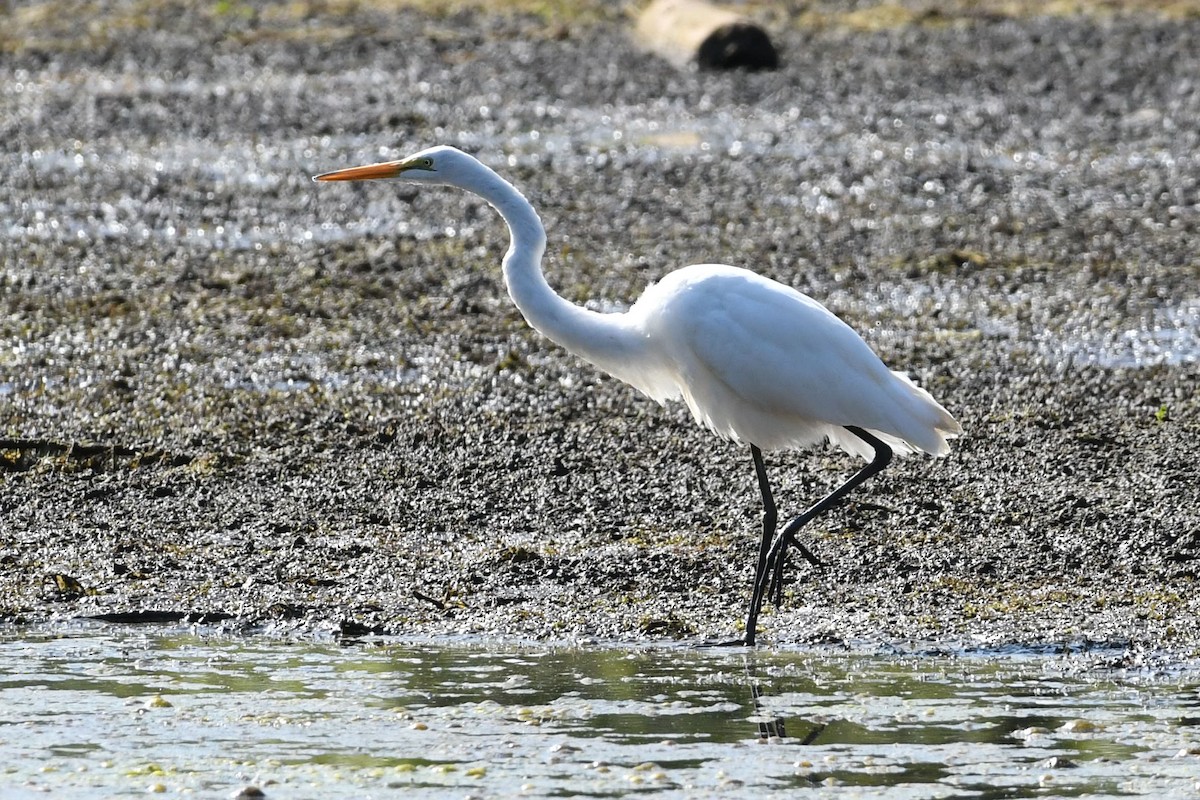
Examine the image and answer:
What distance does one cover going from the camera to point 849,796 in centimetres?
484

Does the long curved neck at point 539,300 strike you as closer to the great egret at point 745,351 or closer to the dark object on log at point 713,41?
the great egret at point 745,351

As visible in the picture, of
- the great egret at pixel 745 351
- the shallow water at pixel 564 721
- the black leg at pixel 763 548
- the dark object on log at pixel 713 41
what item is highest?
the dark object on log at pixel 713 41

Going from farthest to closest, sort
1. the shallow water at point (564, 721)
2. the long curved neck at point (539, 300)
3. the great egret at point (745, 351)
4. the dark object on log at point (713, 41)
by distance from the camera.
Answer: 1. the dark object on log at point (713, 41)
2. the long curved neck at point (539, 300)
3. the great egret at point (745, 351)
4. the shallow water at point (564, 721)

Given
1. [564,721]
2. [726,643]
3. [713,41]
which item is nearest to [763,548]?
[726,643]

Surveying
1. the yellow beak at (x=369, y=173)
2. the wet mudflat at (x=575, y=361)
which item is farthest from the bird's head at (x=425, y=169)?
the wet mudflat at (x=575, y=361)

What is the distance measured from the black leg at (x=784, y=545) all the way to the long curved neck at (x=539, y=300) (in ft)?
2.39

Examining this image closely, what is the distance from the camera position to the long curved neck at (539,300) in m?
7.11

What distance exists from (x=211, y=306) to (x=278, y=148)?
6825mm

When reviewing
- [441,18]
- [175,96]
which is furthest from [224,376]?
[441,18]

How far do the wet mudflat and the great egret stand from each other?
477 millimetres

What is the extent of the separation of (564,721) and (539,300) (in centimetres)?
218

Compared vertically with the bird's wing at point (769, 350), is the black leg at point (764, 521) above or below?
below

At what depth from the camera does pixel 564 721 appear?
550 cm

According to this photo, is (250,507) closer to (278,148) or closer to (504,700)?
(504,700)
